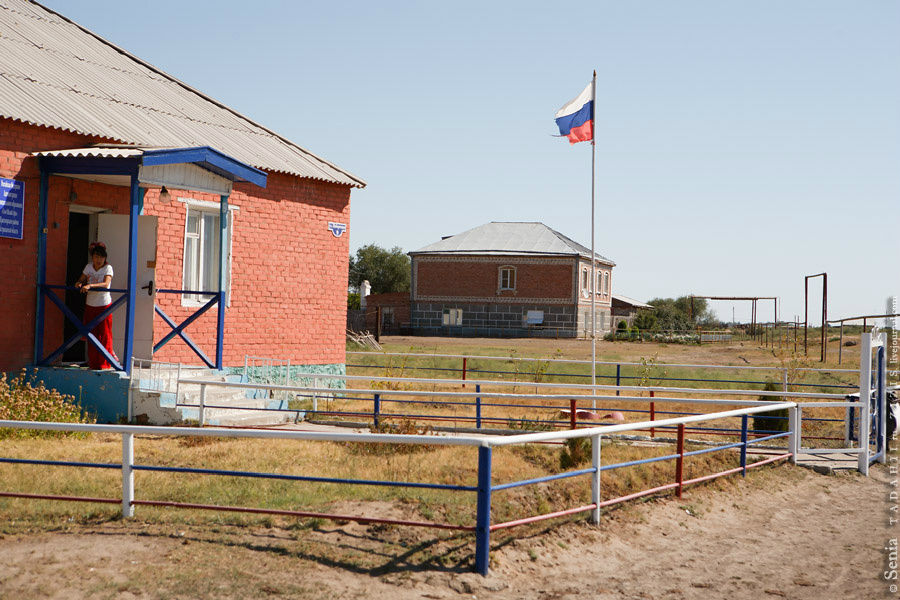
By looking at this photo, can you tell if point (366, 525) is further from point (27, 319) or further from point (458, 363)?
point (458, 363)

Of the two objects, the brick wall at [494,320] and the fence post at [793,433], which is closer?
the fence post at [793,433]

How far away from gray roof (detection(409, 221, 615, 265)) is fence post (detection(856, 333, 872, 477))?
40.1 metres

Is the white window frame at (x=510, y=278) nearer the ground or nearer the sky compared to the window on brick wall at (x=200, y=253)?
nearer the sky

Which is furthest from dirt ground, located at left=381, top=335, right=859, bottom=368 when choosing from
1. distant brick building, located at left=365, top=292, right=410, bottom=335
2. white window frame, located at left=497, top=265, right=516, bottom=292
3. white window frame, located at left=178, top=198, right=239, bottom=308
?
white window frame, located at left=178, top=198, right=239, bottom=308

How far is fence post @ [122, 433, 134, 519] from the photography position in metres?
6.88

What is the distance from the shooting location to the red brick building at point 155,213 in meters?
12.5

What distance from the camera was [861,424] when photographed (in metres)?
11.9

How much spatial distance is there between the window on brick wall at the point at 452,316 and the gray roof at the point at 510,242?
11.5 feet

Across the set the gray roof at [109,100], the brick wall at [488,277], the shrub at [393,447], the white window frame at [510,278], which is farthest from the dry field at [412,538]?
the white window frame at [510,278]

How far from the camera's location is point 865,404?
12.0m

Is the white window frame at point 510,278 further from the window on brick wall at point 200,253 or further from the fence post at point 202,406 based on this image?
the fence post at point 202,406

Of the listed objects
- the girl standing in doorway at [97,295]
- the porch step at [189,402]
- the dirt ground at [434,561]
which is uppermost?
the girl standing in doorway at [97,295]

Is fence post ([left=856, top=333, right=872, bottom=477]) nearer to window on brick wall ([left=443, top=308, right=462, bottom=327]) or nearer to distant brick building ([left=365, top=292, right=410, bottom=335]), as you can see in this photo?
window on brick wall ([left=443, top=308, right=462, bottom=327])

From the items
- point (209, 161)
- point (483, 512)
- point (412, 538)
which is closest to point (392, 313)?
point (209, 161)
